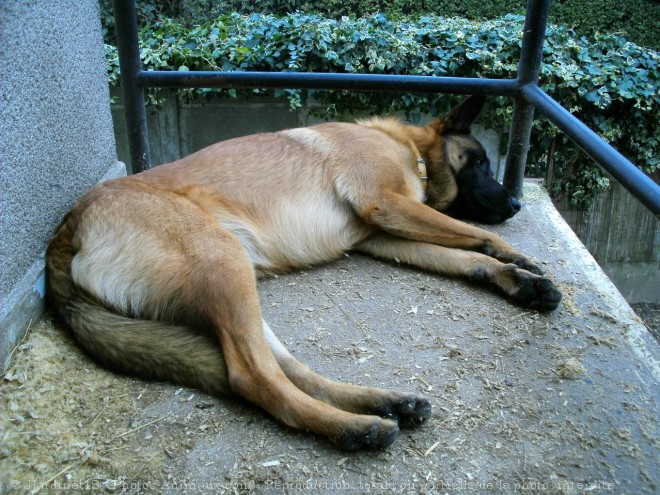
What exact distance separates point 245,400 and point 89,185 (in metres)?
1.63

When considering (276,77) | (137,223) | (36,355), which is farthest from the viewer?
(276,77)

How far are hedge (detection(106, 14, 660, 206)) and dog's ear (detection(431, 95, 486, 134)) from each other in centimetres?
288

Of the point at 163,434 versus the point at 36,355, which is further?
the point at 36,355

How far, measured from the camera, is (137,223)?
2.38 metres

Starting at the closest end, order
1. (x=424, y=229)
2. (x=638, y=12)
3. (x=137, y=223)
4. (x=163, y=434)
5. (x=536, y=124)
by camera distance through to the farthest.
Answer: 1. (x=163, y=434)
2. (x=137, y=223)
3. (x=424, y=229)
4. (x=536, y=124)
5. (x=638, y=12)

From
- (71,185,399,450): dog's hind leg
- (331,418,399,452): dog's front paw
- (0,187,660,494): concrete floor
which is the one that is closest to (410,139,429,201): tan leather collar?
(0,187,660,494): concrete floor

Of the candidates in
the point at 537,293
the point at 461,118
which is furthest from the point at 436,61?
the point at 537,293

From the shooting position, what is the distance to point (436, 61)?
21.6 feet

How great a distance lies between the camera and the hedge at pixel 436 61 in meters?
6.53

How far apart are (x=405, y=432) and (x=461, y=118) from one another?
251 cm

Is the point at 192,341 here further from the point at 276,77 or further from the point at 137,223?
the point at 276,77

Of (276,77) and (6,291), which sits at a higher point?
(276,77)

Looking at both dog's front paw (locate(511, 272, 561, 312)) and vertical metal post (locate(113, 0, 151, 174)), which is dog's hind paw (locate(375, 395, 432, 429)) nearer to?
dog's front paw (locate(511, 272, 561, 312))

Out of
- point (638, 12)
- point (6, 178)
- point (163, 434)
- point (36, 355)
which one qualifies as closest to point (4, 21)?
point (6, 178)
